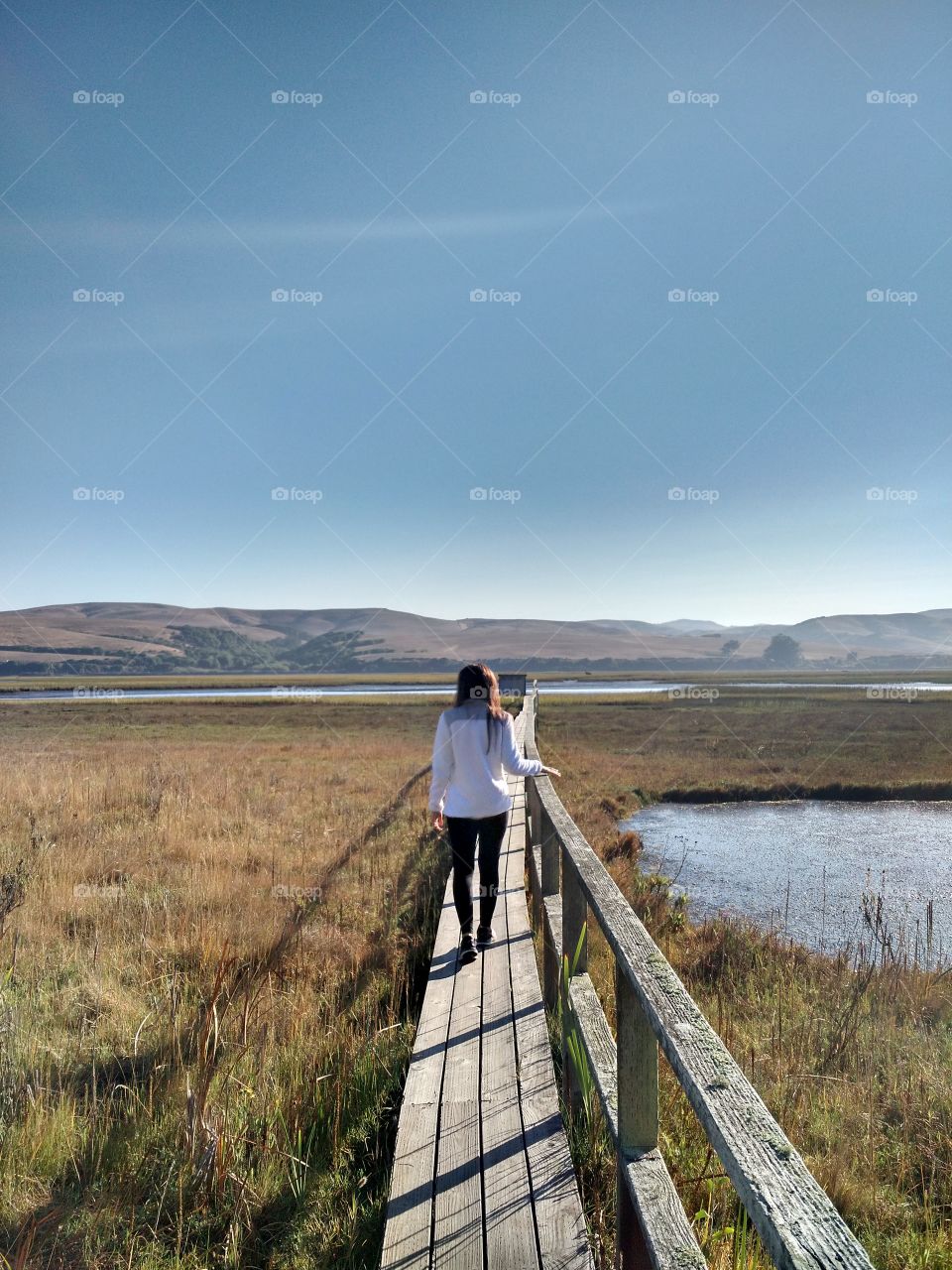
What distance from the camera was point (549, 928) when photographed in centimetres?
483

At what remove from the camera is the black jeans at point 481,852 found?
5047 millimetres

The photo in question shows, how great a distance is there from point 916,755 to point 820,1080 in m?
24.4

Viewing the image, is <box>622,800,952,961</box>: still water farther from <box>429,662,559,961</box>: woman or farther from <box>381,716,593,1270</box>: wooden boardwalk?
<box>381,716,593,1270</box>: wooden boardwalk

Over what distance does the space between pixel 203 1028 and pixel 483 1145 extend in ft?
6.17

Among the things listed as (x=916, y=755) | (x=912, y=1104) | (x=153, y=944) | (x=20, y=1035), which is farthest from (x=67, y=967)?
(x=916, y=755)

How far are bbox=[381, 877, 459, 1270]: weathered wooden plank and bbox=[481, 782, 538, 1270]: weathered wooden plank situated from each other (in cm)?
21

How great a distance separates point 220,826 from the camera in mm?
11203

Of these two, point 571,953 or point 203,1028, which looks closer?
point 571,953

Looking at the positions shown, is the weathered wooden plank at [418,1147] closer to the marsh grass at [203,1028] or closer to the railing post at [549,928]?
the marsh grass at [203,1028]

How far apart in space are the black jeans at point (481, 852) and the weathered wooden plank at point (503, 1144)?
1.55 feet

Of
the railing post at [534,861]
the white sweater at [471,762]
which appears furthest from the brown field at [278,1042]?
the white sweater at [471,762]

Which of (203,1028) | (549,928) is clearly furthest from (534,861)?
(203,1028)

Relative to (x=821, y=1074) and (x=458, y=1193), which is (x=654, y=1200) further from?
(x=821, y=1074)

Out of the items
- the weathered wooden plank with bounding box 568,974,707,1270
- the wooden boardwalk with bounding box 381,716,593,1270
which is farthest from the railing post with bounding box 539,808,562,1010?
the weathered wooden plank with bounding box 568,974,707,1270
